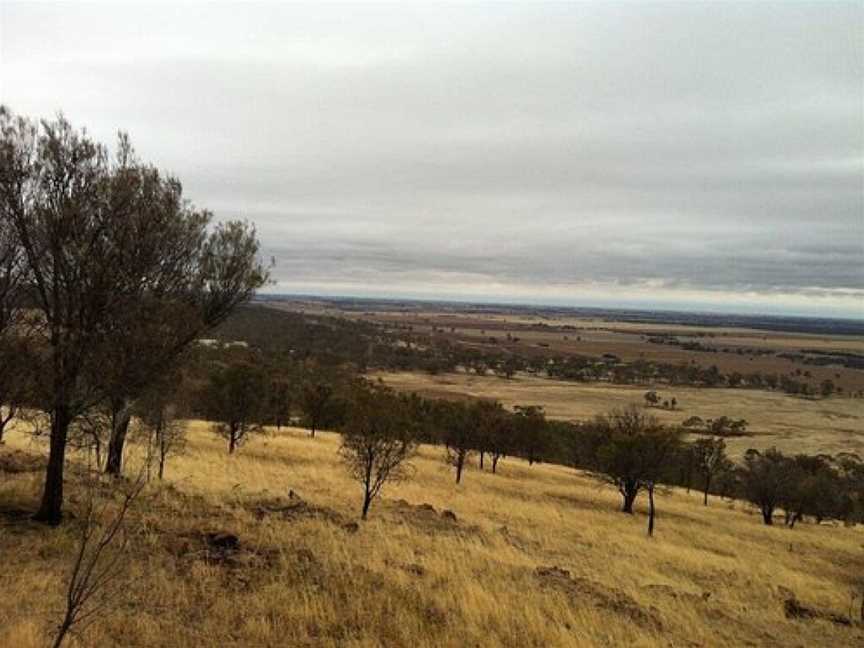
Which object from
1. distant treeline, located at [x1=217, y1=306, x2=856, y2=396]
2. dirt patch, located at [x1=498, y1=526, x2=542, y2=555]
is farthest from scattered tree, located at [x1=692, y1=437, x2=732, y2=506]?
distant treeline, located at [x1=217, y1=306, x2=856, y2=396]

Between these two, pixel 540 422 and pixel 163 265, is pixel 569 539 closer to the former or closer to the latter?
pixel 163 265

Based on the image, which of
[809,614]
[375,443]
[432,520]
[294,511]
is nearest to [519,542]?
[432,520]

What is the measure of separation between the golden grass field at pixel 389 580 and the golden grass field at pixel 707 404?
7121cm

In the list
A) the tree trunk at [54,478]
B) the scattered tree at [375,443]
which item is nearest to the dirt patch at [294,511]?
the scattered tree at [375,443]

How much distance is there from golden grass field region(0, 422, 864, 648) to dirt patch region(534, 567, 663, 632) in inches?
2.4

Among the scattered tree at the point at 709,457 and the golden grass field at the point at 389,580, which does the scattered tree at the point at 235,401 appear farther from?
the scattered tree at the point at 709,457

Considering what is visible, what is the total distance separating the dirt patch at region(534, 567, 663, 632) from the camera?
38.8 feet

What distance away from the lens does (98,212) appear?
36.1 feet

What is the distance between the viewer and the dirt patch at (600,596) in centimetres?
A: 1184

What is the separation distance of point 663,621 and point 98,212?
13352 millimetres

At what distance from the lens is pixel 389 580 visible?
11383 millimetres

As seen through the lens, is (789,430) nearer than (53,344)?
No

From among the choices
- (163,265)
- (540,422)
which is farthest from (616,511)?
(163,265)

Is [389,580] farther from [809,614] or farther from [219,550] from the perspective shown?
[809,614]
